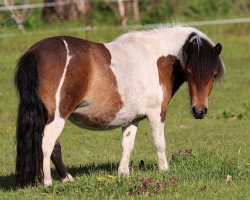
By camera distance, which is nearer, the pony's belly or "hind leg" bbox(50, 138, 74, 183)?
the pony's belly

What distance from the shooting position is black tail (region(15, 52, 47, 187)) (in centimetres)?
884

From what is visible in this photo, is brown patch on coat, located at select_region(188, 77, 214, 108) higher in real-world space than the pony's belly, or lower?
higher

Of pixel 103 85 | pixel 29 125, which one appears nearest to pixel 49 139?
pixel 29 125

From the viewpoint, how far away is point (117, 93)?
9.43m

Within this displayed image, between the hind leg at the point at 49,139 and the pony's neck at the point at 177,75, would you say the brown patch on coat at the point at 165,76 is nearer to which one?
the pony's neck at the point at 177,75

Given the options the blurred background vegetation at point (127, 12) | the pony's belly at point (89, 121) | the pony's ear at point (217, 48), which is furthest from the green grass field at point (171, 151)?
the blurred background vegetation at point (127, 12)

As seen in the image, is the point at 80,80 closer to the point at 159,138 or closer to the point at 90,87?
the point at 90,87

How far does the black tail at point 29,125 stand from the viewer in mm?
8836

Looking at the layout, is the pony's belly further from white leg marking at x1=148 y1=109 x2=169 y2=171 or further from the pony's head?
the pony's head

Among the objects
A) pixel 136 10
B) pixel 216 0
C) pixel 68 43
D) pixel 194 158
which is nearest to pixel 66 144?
pixel 194 158

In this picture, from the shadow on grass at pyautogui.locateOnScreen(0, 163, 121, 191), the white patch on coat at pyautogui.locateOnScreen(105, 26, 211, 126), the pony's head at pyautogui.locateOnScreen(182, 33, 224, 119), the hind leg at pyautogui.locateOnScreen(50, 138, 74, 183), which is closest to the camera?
the hind leg at pyautogui.locateOnScreen(50, 138, 74, 183)

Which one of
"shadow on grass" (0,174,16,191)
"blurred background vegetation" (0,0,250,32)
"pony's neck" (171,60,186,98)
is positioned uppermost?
"pony's neck" (171,60,186,98)

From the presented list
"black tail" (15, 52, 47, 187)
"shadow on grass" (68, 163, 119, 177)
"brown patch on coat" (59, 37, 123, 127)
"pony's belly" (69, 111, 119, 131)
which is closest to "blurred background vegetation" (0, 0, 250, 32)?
"shadow on grass" (68, 163, 119, 177)

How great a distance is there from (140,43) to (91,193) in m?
→ 2.45
